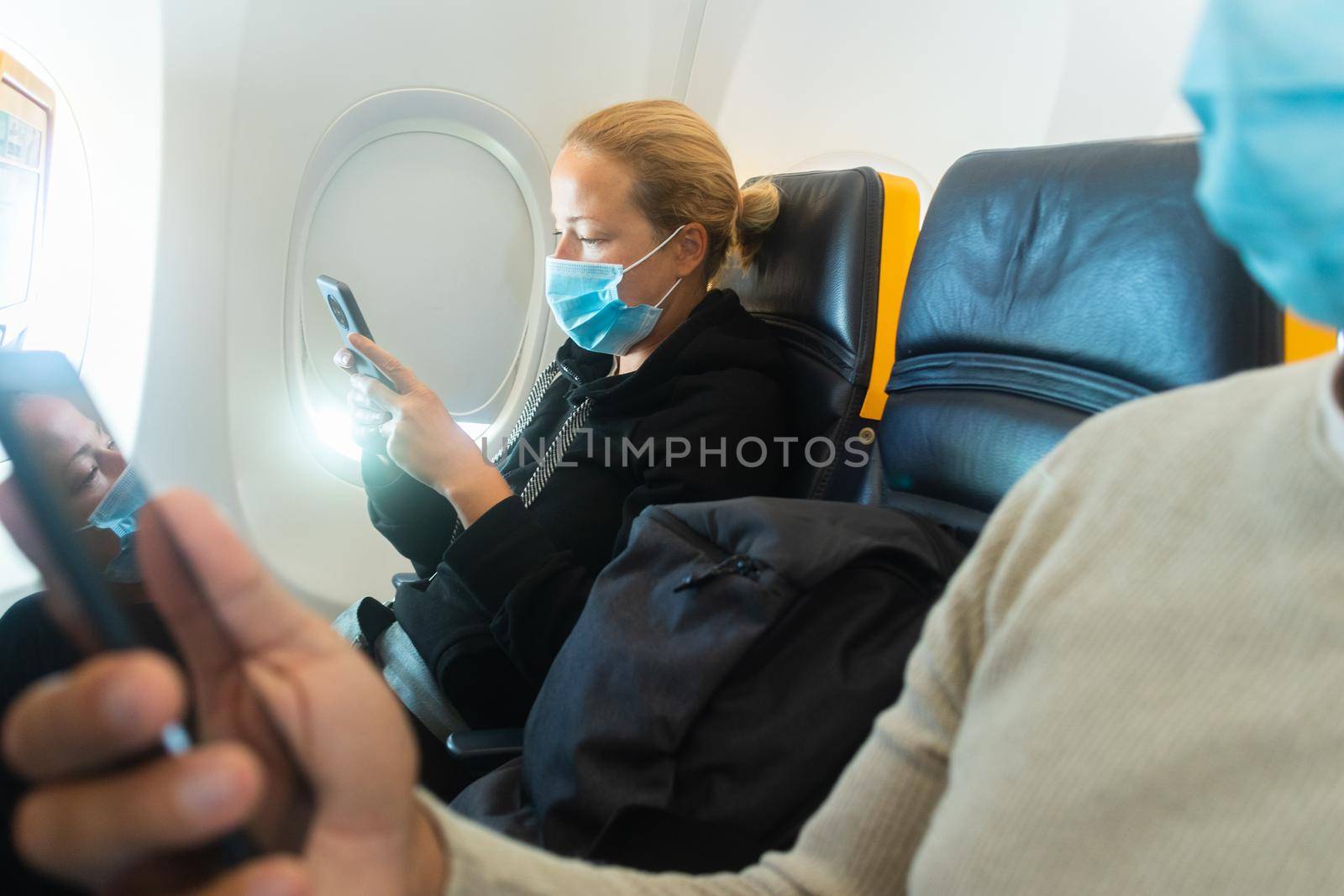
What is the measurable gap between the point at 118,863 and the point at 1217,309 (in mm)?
950

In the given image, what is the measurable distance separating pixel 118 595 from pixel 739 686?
24.7 inches

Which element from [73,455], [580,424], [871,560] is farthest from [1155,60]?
[73,455]

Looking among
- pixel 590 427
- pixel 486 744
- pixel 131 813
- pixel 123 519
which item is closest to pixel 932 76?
pixel 590 427

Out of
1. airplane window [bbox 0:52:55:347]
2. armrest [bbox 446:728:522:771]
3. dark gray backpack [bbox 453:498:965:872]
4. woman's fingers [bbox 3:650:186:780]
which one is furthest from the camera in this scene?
airplane window [bbox 0:52:55:347]

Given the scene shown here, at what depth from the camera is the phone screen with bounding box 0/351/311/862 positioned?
32cm

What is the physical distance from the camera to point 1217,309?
84 centimetres

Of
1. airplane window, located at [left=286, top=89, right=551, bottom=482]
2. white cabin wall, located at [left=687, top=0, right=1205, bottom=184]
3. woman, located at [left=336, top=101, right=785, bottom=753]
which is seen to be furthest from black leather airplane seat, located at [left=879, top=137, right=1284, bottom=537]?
airplane window, located at [left=286, top=89, right=551, bottom=482]

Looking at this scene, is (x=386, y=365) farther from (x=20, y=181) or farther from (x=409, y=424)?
(x=20, y=181)

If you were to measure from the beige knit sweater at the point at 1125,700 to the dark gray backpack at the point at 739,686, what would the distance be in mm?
149

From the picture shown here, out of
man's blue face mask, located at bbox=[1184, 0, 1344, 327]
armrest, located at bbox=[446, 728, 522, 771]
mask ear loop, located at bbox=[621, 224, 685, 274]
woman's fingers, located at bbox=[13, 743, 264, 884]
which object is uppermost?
man's blue face mask, located at bbox=[1184, 0, 1344, 327]

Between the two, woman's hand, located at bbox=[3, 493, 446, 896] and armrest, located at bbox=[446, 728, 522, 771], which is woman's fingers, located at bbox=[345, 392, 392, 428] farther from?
woman's hand, located at bbox=[3, 493, 446, 896]

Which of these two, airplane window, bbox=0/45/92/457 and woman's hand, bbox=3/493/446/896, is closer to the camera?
woman's hand, bbox=3/493/446/896

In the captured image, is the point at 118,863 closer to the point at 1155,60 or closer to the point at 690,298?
the point at 690,298

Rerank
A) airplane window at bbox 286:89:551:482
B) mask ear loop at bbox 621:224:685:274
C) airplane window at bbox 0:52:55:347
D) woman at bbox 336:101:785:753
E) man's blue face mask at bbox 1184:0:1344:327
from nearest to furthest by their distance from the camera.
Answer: man's blue face mask at bbox 1184:0:1344:327
woman at bbox 336:101:785:753
airplane window at bbox 0:52:55:347
mask ear loop at bbox 621:224:685:274
airplane window at bbox 286:89:551:482
